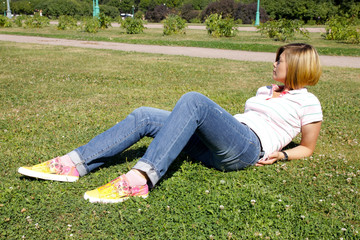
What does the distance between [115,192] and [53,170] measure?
0.64 meters

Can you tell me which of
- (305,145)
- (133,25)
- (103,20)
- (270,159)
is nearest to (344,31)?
(133,25)

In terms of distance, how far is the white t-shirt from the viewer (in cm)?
325

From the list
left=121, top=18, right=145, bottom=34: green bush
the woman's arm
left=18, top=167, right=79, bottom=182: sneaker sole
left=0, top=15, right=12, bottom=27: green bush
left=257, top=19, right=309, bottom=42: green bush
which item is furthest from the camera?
left=0, top=15, right=12, bottom=27: green bush

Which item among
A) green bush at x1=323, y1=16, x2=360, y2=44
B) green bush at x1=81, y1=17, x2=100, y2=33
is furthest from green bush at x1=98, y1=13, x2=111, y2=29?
green bush at x1=323, y1=16, x2=360, y2=44

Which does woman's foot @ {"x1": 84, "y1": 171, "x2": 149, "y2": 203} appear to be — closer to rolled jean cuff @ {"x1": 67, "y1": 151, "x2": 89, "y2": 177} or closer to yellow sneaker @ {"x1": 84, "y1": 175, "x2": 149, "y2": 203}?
yellow sneaker @ {"x1": 84, "y1": 175, "x2": 149, "y2": 203}

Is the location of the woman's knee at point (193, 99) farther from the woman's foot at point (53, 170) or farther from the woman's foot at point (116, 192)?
the woman's foot at point (53, 170)

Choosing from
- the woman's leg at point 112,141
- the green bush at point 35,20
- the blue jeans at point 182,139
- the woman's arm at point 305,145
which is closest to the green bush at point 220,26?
the green bush at point 35,20

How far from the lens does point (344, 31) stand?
59.3ft

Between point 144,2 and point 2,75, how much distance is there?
52.8m

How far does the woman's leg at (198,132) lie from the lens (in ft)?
9.37

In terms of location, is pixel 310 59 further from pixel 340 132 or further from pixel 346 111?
pixel 346 111

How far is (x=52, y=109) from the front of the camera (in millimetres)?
5762

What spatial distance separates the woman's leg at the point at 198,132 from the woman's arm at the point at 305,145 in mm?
267

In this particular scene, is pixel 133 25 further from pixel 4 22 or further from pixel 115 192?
pixel 115 192
